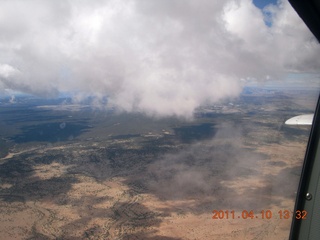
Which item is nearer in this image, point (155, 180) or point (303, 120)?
point (303, 120)

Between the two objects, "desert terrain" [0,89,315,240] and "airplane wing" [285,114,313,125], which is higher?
"airplane wing" [285,114,313,125]

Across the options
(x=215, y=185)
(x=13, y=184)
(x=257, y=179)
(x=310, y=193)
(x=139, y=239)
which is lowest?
(x=13, y=184)

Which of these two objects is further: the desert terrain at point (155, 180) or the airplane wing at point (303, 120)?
the desert terrain at point (155, 180)

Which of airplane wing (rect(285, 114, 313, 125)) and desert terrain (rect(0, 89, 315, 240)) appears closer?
airplane wing (rect(285, 114, 313, 125))

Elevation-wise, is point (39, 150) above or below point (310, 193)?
below

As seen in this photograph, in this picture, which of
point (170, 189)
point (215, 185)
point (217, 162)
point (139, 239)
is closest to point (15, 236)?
A: point (139, 239)

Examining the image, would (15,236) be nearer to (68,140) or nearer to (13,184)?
(13,184)

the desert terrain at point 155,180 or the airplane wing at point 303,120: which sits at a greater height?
the airplane wing at point 303,120

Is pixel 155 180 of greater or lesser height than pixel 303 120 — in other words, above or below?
below

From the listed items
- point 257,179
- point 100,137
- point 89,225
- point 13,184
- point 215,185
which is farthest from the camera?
point 100,137

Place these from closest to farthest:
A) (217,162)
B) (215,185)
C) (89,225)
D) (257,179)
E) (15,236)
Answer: (15,236)
(89,225)
(257,179)
(215,185)
(217,162)

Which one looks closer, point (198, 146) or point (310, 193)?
point (310, 193)
